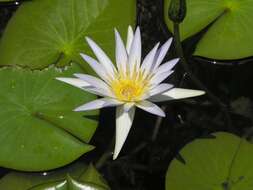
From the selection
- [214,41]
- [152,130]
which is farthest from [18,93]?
[214,41]

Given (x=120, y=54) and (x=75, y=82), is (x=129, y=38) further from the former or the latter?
(x=75, y=82)

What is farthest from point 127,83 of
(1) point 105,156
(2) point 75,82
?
(1) point 105,156

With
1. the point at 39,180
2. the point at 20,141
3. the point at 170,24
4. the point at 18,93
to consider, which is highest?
the point at 170,24

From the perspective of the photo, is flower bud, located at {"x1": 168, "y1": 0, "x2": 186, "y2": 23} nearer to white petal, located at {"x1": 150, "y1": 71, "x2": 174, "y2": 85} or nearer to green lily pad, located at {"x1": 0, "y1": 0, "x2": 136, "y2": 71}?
white petal, located at {"x1": 150, "y1": 71, "x2": 174, "y2": 85}

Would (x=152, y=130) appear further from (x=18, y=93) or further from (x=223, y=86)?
(x=18, y=93)

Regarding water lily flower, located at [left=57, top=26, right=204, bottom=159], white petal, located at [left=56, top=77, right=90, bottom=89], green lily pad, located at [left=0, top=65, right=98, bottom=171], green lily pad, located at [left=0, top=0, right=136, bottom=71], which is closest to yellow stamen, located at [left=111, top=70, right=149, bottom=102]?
water lily flower, located at [left=57, top=26, right=204, bottom=159]

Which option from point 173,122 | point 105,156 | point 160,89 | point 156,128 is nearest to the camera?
point 160,89

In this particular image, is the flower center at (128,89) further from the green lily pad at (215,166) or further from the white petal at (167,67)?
the green lily pad at (215,166)
